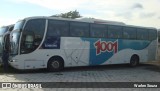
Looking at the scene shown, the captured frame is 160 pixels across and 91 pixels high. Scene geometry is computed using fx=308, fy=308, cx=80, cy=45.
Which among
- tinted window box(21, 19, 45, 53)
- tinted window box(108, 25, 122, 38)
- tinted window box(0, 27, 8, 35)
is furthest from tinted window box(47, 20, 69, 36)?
tinted window box(0, 27, 8, 35)

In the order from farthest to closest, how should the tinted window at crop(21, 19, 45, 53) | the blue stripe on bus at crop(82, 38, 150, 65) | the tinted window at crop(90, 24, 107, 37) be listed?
the blue stripe on bus at crop(82, 38, 150, 65) < the tinted window at crop(90, 24, 107, 37) < the tinted window at crop(21, 19, 45, 53)

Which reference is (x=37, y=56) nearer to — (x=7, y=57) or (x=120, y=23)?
(x=7, y=57)

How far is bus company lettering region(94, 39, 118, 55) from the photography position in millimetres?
19938

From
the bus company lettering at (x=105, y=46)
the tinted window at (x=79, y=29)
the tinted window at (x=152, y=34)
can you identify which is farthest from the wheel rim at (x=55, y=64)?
the tinted window at (x=152, y=34)

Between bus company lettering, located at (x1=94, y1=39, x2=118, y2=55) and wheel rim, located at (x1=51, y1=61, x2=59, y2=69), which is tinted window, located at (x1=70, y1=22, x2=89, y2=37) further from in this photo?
wheel rim, located at (x1=51, y1=61, x2=59, y2=69)

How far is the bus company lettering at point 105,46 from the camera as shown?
65.4ft

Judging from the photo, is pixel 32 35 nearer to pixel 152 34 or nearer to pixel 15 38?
pixel 15 38

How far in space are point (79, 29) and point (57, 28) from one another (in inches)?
65.5

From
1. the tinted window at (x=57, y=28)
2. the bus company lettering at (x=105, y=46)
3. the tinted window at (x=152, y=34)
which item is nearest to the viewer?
the tinted window at (x=57, y=28)

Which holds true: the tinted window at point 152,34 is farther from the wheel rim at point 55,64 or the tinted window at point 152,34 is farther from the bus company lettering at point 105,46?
the wheel rim at point 55,64

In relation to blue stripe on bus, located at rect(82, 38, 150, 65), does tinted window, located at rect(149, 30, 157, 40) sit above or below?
above

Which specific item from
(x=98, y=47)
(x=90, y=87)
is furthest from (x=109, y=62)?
(x=90, y=87)

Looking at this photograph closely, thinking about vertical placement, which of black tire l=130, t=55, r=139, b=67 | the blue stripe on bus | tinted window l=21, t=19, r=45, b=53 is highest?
tinted window l=21, t=19, r=45, b=53

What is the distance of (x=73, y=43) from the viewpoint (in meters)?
18.5
